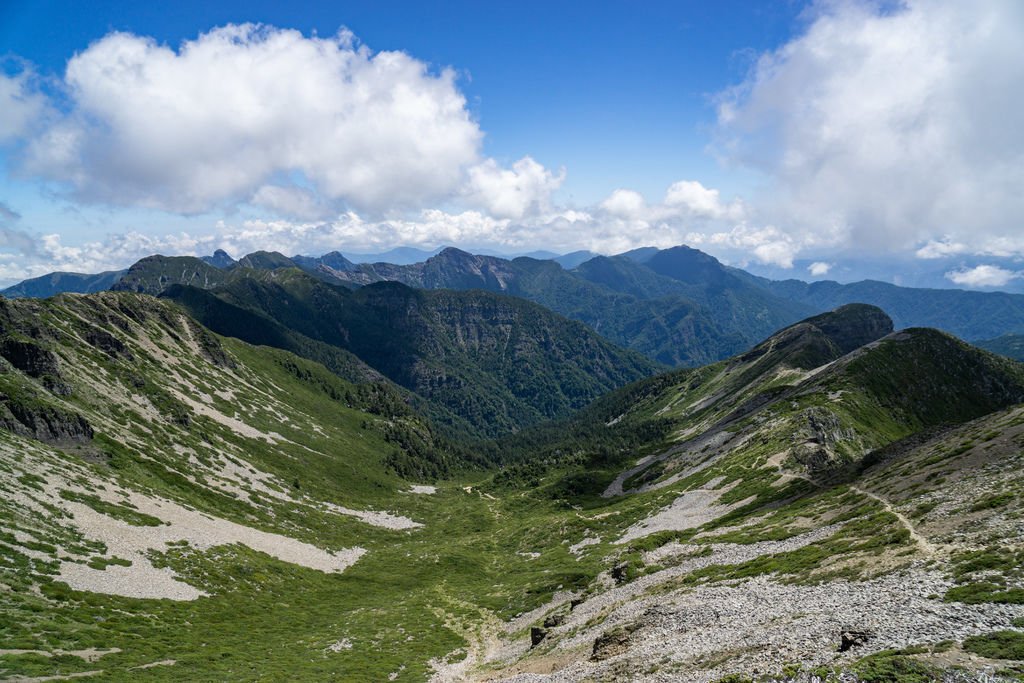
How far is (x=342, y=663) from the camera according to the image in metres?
60.5

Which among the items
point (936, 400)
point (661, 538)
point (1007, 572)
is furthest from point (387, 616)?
point (936, 400)

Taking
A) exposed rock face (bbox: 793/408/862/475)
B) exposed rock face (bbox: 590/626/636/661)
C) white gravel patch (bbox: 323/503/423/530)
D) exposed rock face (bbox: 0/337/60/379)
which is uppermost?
exposed rock face (bbox: 0/337/60/379)

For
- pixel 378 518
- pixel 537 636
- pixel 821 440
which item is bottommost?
pixel 378 518

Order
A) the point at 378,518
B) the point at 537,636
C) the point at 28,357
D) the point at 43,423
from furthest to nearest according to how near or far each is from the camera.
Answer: the point at 378,518 → the point at 28,357 → the point at 43,423 → the point at 537,636

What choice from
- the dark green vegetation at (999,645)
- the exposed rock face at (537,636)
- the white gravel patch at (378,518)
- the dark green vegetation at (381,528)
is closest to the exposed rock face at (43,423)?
the dark green vegetation at (381,528)

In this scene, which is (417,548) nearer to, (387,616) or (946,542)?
(387,616)

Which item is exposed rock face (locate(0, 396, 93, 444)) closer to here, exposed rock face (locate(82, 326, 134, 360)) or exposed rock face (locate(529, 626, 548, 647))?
exposed rock face (locate(82, 326, 134, 360))

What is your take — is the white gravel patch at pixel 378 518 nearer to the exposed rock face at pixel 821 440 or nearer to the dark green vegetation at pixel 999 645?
the exposed rock face at pixel 821 440

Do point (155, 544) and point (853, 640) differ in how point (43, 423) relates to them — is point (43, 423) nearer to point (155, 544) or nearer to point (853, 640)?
point (155, 544)

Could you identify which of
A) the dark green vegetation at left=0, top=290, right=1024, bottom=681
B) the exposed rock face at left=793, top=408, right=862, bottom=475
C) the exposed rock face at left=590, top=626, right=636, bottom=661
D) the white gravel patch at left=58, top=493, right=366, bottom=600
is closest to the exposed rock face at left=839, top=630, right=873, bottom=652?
the dark green vegetation at left=0, top=290, right=1024, bottom=681

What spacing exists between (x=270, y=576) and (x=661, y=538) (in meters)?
73.2

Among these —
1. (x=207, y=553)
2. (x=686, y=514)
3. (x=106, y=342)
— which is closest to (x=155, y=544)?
(x=207, y=553)

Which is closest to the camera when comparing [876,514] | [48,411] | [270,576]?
[876,514]

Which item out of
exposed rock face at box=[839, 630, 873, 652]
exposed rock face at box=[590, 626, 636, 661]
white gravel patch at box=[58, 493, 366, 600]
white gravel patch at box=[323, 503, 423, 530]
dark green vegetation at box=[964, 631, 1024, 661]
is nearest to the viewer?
dark green vegetation at box=[964, 631, 1024, 661]
